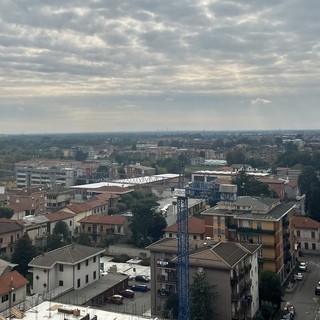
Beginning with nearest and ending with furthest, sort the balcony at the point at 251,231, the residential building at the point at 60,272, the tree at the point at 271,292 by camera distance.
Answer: the tree at the point at 271,292, the residential building at the point at 60,272, the balcony at the point at 251,231

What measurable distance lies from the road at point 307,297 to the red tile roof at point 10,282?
31.6ft

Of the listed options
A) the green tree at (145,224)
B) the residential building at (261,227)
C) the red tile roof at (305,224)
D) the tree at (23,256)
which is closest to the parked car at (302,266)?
the residential building at (261,227)

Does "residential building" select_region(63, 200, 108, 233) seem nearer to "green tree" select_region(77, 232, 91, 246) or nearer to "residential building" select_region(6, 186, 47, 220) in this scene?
"green tree" select_region(77, 232, 91, 246)

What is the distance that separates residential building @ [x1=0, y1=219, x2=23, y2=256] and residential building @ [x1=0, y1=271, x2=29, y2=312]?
7.29 m

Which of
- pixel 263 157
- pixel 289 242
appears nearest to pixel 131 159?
pixel 263 157

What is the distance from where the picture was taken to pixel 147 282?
A: 19.5 metres

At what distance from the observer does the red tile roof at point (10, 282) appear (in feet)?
48.2

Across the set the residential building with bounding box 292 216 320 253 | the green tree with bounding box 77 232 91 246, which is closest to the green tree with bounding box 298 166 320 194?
the residential building with bounding box 292 216 320 253

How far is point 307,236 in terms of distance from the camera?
24547 mm

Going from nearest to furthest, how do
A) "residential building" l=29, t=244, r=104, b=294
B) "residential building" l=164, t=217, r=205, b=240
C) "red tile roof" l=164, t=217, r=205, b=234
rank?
"residential building" l=29, t=244, r=104, b=294 < "residential building" l=164, t=217, r=205, b=240 < "red tile roof" l=164, t=217, r=205, b=234

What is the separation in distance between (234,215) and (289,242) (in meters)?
3.25

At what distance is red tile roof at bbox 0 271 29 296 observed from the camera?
14704 mm

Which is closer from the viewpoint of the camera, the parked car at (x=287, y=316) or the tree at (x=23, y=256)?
the parked car at (x=287, y=316)

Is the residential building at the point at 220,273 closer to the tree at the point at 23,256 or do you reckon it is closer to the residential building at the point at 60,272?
the residential building at the point at 60,272
